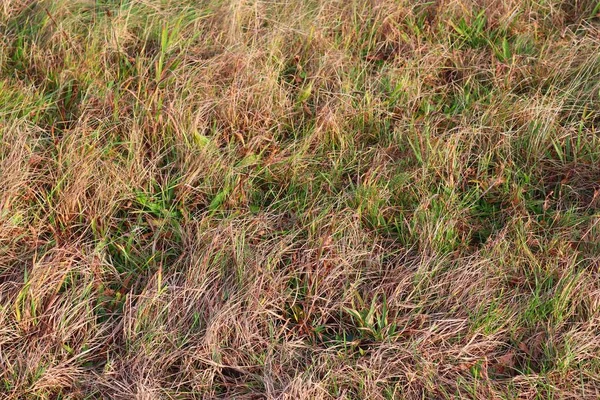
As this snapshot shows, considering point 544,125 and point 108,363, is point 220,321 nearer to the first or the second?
point 108,363

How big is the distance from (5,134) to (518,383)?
2103 millimetres

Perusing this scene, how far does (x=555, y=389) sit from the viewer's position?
9.25ft

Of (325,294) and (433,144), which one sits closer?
(325,294)

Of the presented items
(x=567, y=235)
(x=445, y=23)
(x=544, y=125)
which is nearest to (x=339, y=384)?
(x=567, y=235)

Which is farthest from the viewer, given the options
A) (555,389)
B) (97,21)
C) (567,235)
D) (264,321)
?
(97,21)

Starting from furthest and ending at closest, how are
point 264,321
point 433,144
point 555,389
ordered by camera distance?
point 433,144 < point 264,321 < point 555,389

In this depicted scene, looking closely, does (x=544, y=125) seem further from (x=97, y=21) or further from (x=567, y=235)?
(x=97, y=21)

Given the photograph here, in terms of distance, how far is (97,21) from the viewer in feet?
13.0

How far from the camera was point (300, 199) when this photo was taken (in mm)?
3400

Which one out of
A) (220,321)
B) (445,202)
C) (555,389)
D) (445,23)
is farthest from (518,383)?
(445,23)

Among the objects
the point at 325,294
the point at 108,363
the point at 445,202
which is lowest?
the point at 108,363

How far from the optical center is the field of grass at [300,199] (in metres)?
2.91

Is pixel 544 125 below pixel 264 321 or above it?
above

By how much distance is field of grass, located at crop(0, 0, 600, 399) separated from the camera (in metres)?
2.91
